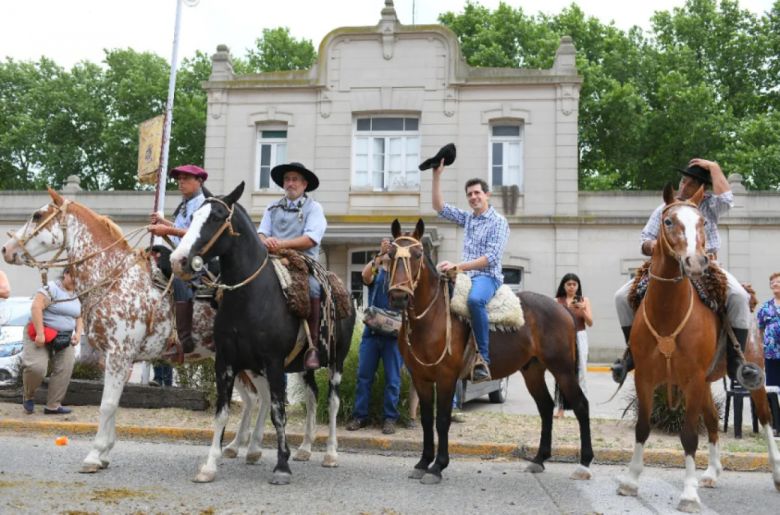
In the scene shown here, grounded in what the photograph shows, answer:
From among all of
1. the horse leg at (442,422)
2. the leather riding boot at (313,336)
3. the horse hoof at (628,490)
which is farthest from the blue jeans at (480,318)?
the horse hoof at (628,490)

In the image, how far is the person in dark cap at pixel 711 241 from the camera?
6.05 meters

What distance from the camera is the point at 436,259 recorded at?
2103 cm

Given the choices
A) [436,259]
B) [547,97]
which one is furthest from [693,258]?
[547,97]

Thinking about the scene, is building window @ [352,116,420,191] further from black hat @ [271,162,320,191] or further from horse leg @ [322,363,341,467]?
horse leg @ [322,363,341,467]

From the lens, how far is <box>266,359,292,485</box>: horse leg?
5.95 m

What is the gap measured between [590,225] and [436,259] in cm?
488

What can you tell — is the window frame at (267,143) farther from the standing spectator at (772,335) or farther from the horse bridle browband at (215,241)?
the horse bridle browband at (215,241)

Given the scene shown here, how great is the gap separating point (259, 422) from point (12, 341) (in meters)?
6.84

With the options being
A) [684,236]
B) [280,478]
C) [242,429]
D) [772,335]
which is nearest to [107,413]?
[242,429]

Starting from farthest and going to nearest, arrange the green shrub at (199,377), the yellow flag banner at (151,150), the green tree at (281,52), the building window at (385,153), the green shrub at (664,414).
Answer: the green tree at (281,52) < the building window at (385,153) < the yellow flag banner at (151,150) < the green shrub at (199,377) < the green shrub at (664,414)

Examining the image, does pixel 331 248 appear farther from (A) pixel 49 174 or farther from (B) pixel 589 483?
(A) pixel 49 174

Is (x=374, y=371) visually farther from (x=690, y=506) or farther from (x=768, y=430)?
(x=768, y=430)

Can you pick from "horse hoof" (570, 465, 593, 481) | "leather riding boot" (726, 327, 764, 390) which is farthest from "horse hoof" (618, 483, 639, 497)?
"leather riding boot" (726, 327, 764, 390)

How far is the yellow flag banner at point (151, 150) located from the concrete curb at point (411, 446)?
4.94 meters
